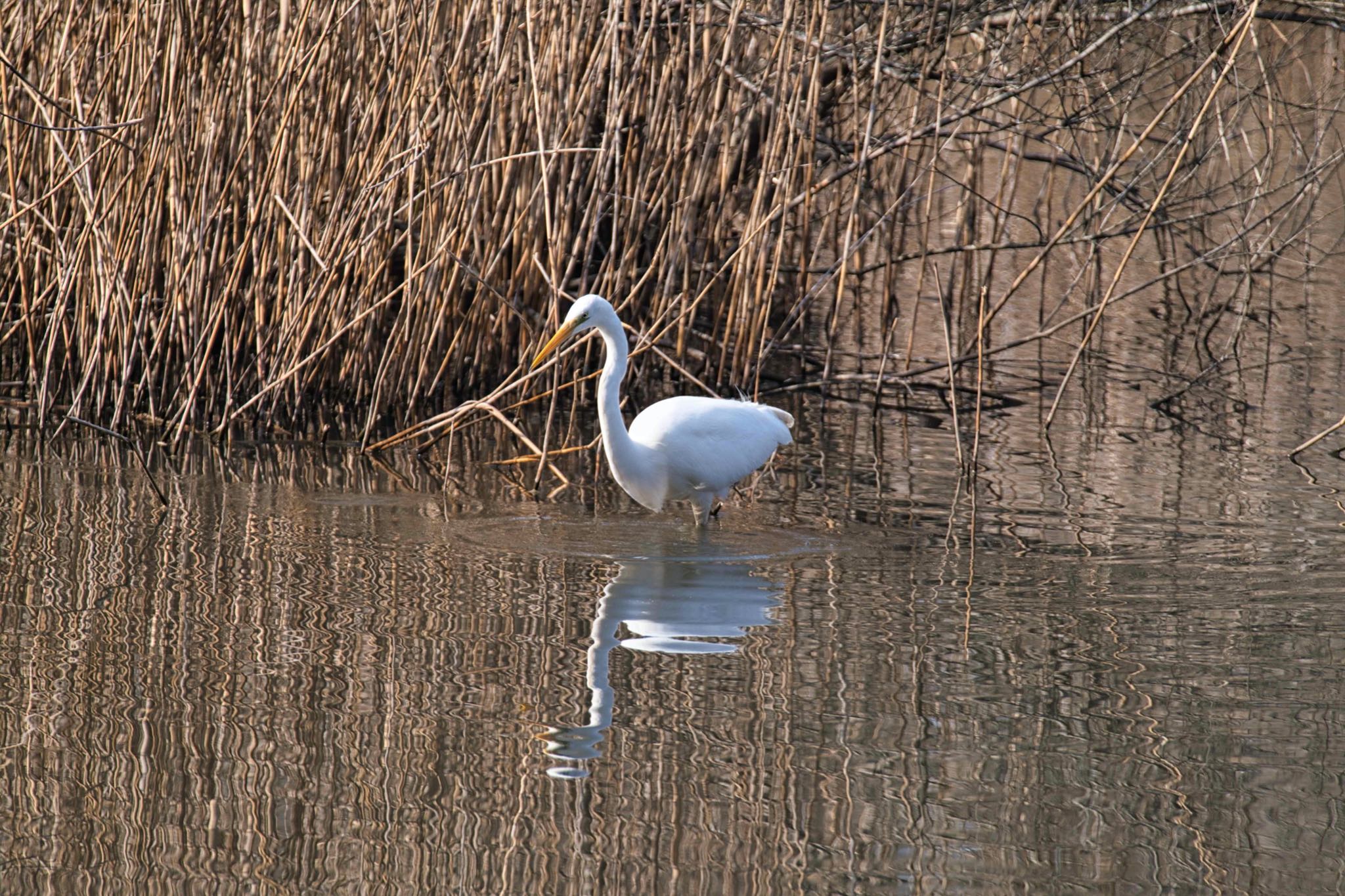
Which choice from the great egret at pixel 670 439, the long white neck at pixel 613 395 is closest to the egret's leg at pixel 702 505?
the great egret at pixel 670 439

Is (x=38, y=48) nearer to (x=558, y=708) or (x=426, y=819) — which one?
(x=558, y=708)

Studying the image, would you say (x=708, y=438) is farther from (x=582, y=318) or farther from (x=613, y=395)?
(x=582, y=318)

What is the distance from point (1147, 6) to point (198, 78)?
405cm

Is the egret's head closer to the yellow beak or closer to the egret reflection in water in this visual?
the yellow beak

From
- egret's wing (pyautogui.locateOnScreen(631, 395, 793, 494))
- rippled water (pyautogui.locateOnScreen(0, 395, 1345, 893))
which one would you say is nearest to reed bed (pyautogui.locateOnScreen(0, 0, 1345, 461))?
egret's wing (pyautogui.locateOnScreen(631, 395, 793, 494))

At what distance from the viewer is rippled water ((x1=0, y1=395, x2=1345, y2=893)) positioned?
8.09ft

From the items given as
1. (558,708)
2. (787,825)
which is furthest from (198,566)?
(787,825)

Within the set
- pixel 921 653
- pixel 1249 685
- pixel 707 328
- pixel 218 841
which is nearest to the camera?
pixel 218 841

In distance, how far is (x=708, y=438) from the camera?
509 cm

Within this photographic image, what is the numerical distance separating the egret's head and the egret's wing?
1.56 feet

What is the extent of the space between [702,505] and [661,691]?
1936mm

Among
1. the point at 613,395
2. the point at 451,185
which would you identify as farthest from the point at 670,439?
the point at 451,185

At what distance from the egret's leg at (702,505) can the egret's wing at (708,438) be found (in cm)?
4

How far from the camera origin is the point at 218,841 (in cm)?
246
